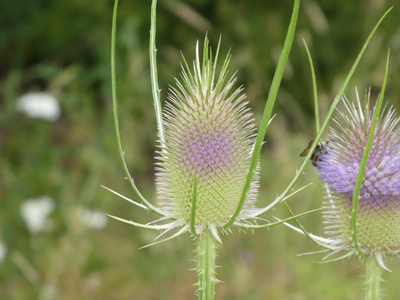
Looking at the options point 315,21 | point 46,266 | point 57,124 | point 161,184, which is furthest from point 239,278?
point 57,124

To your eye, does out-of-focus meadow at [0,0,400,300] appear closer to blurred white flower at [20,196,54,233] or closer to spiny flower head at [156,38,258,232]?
blurred white flower at [20,196,54,233]

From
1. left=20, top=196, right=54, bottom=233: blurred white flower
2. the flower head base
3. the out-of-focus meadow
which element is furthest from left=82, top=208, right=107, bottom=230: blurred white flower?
the flower head base

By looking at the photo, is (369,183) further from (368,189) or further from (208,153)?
(208,153)

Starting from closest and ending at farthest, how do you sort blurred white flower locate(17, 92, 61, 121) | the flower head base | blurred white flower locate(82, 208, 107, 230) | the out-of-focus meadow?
1. the flower head base
2. blurred white flower locate(82, 208, 107, 230)
3. the out-of-focus meadow
4. blurred white flower locate(17, 92, 61, 121)

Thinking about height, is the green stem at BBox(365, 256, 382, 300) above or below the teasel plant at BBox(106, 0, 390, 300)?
below

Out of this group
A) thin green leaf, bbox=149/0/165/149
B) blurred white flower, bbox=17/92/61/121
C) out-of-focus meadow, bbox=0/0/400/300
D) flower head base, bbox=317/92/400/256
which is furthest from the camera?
blurred white flower, bbox=17/92/61/121

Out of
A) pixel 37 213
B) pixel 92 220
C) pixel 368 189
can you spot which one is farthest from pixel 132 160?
pixel 368 189

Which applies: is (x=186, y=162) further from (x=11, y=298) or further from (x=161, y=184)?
(x=11, y=298)
